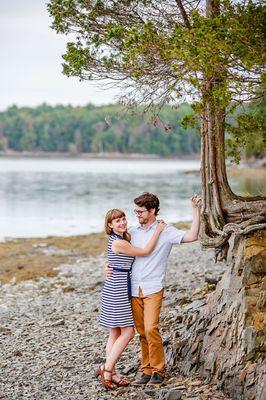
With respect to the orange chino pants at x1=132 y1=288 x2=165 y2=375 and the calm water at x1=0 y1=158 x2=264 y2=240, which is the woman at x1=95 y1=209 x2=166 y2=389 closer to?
the orange chino pants at x1=132 y1=288 x2=165 y2=375

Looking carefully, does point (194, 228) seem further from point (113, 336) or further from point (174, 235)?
point (113, 336)

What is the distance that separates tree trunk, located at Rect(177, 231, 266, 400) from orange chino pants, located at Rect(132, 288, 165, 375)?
0.54 metres

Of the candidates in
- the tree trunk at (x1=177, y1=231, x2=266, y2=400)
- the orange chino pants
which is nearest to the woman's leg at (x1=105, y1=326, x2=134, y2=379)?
the orange chino pants

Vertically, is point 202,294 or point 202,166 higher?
point 202,166

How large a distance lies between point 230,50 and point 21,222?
3906cm

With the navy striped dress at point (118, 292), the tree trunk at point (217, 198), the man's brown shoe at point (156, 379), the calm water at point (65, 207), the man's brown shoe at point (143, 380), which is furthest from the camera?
the calm water at point (65, 207)

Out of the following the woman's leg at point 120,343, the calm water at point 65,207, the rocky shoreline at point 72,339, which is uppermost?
the woman's leg at point 120,343

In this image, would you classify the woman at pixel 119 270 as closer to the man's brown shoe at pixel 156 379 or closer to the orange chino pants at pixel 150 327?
the orange chino pants at pixel 150 327

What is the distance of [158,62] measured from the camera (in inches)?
364

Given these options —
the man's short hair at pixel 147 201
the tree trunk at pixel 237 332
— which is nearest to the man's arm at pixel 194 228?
the man's short hair at pixel 147 201

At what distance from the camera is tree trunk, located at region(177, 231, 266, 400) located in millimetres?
8508

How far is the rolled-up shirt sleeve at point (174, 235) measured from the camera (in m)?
9.00

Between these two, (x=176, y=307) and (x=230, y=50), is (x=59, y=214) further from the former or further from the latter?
(x=230, y=50)

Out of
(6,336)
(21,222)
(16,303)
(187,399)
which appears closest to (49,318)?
(6,336)
